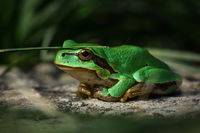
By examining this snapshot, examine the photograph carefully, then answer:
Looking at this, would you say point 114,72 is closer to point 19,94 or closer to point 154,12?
point 19,94

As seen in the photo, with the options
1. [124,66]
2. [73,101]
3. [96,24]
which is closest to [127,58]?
[124,66]

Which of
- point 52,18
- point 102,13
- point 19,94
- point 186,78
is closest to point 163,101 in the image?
point 19,94

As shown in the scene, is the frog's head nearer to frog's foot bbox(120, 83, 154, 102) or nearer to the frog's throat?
the frog's throat

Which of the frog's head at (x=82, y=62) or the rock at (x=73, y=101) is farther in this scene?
the frog's head at (x=82, y=62)

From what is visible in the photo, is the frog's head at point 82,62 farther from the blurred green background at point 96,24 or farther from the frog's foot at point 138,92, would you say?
the blurred green background at point 96,24

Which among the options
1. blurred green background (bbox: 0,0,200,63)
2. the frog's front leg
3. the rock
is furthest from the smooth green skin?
blurred green background (bbox: 0,0,200,63)

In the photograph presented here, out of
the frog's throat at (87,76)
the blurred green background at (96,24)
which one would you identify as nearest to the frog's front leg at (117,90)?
the frog's throat at (87,76)
